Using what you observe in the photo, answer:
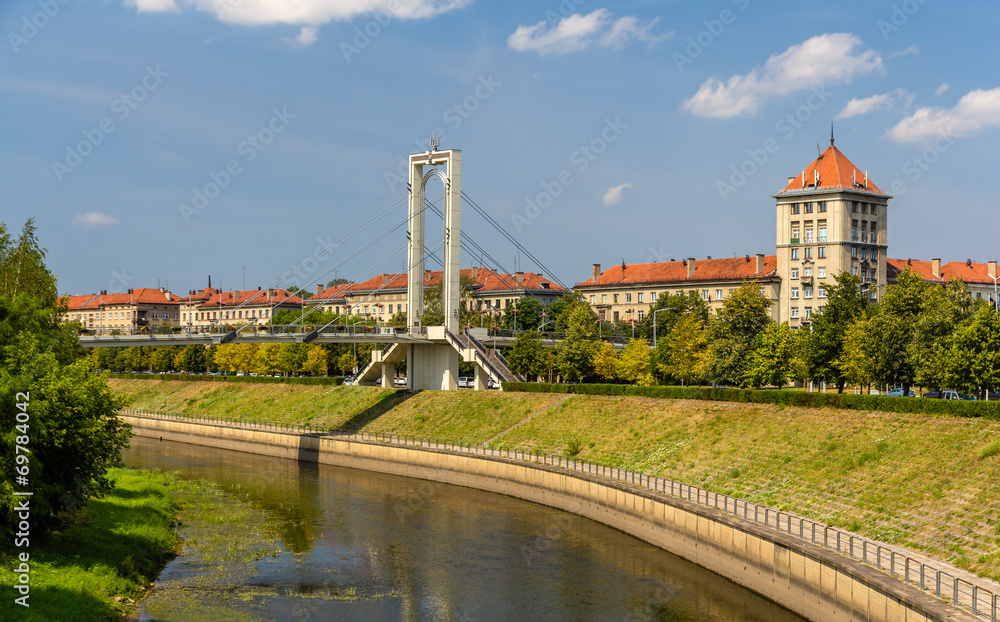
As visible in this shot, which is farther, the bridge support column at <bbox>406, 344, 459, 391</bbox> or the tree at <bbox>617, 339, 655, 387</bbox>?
the bridge support column at <bbox>406, 344, 459, 391</bbox>

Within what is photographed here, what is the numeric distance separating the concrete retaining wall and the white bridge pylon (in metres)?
13.2

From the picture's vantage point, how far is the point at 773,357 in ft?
193

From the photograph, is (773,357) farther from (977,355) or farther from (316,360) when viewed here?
(316,360)

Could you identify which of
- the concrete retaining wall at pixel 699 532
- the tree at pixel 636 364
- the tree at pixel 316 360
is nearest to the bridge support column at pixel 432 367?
the concrete retaining wall at pixel 699 532

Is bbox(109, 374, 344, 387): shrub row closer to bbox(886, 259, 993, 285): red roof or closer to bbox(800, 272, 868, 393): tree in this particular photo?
bbox(800, 272, 868, 393): tree

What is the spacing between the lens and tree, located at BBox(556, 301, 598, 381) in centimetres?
7456

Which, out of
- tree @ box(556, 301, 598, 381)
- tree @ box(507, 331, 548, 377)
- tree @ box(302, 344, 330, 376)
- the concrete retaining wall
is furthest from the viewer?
tree @ box(302, 344, 330, 376)

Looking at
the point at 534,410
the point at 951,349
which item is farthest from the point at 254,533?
the point at 951,349

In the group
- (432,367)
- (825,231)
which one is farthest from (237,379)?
(825,231)

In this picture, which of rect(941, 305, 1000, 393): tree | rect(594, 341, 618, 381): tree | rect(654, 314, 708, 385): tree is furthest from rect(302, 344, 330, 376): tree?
rect(941, 305, 1000, 393): tree

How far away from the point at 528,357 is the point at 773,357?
78.2 ft

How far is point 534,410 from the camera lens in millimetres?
66188

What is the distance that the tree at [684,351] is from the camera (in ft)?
211

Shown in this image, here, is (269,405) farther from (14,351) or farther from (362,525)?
(14,351)
